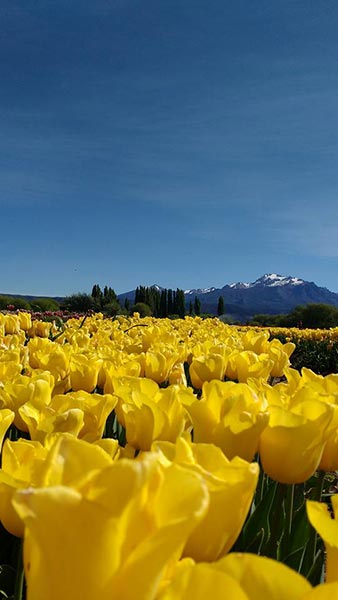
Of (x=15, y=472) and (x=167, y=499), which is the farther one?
(x=15, y=472)

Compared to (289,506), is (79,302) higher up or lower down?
higher up

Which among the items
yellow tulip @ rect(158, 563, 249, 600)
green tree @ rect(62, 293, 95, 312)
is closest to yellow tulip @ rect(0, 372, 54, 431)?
yellow tulip @ rect(158, 563, 249, 600)

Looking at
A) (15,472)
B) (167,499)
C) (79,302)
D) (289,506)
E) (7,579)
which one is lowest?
(7,579)

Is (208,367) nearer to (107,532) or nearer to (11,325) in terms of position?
(107,532)

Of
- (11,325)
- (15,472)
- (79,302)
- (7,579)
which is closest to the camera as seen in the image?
(15,472)

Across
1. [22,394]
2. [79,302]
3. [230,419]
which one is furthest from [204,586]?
[79,302]

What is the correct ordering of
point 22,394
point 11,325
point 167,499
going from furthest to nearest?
1. point 11,325
2. point 22,394
3. point 167,499

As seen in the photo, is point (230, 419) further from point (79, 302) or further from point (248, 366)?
point (79, 302)

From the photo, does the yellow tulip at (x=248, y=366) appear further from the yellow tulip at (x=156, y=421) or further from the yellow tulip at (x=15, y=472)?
the yellow tulip at (x=15, y=472)

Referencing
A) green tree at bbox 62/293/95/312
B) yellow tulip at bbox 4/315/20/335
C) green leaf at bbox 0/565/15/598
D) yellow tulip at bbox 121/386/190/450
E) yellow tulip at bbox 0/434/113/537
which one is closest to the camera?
yellow tulip at bbox 0/434/113/537

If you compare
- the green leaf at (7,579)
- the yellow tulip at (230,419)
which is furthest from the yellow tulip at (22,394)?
the yellow tulip at (230,419)

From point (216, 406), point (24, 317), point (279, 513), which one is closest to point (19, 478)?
point (216, 406)

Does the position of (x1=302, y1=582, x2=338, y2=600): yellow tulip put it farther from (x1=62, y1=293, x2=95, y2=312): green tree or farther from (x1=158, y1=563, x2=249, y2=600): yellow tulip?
(x1=62, y1=293, x2=95, y2=312): green tree

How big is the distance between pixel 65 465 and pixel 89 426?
2.91 ft
